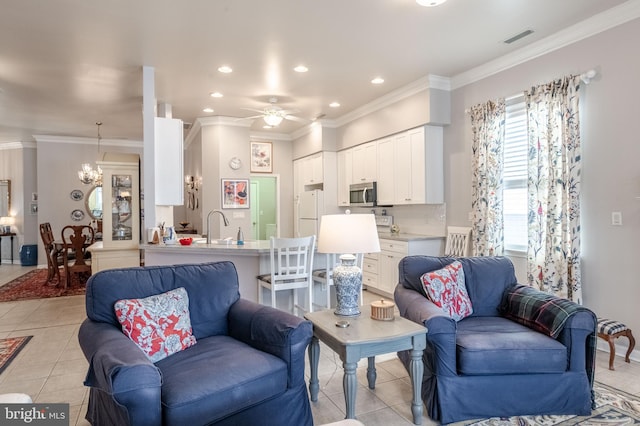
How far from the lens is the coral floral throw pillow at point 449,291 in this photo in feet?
8.92

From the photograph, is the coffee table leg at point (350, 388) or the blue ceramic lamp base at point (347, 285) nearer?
the coffee table leg at point (350, 388)

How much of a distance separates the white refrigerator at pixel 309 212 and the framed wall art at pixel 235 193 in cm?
114

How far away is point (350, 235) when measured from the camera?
2361mm

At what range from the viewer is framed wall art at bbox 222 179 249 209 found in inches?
274

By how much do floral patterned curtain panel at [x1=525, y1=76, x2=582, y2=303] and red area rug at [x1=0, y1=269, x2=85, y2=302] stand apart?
630 centimetres

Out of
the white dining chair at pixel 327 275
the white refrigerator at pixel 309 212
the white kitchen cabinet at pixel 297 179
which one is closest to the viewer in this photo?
the white dining chair at pixel 327 275

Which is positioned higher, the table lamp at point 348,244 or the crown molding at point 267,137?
the crown molding at point 267,137

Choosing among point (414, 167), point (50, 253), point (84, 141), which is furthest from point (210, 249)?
point (84, 141)

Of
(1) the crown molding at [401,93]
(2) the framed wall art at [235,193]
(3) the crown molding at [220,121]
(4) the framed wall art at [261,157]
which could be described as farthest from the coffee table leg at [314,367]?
(4) the framed wall art at [261,157]

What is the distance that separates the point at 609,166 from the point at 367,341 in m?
2.85

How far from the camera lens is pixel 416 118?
16.9 feet

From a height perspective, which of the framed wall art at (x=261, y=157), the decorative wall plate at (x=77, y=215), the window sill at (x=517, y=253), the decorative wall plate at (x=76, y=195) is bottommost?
the window sill at (x=517, y=253)

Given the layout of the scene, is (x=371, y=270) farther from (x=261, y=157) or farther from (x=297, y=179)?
(x=261, y=157)

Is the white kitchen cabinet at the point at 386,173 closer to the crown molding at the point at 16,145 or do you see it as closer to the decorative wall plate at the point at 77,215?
the decorative wall plate at the point at 77,215
